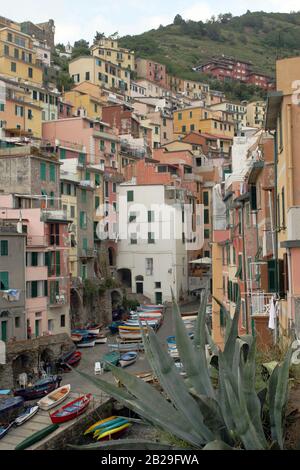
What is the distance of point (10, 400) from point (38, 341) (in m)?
9.61

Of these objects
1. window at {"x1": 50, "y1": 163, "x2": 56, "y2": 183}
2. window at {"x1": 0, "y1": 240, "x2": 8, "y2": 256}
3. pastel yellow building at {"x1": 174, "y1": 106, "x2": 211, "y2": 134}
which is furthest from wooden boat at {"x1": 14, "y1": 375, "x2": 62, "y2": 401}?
pastel yellow building at {"x1": 174, "y1": 106, "x2": 211, "y2": 134}

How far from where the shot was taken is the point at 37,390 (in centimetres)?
3256

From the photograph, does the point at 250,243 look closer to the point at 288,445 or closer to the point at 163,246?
the point at 288,445

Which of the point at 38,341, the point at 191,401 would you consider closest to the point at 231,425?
the point at 191,401

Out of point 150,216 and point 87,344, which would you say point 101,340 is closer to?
point 87,344

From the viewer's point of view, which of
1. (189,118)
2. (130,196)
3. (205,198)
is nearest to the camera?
(130,196)

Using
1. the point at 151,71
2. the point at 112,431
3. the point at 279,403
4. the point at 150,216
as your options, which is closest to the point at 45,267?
the point at 112,431

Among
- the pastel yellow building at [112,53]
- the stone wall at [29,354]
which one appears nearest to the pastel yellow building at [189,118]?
the pastel yellow building at [112,53]

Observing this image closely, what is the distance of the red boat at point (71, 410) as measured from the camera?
24.3 meters

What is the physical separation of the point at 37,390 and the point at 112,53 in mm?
108419

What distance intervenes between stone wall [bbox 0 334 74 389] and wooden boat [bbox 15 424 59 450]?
1185 cm

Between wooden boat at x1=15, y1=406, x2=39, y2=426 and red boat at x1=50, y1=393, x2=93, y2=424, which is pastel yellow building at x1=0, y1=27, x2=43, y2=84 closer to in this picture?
wooden boat at x1=15, y1=406, x2=39, y2=426

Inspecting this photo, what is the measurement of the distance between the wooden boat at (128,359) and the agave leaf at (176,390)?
3248 cm

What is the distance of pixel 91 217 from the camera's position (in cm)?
5791
